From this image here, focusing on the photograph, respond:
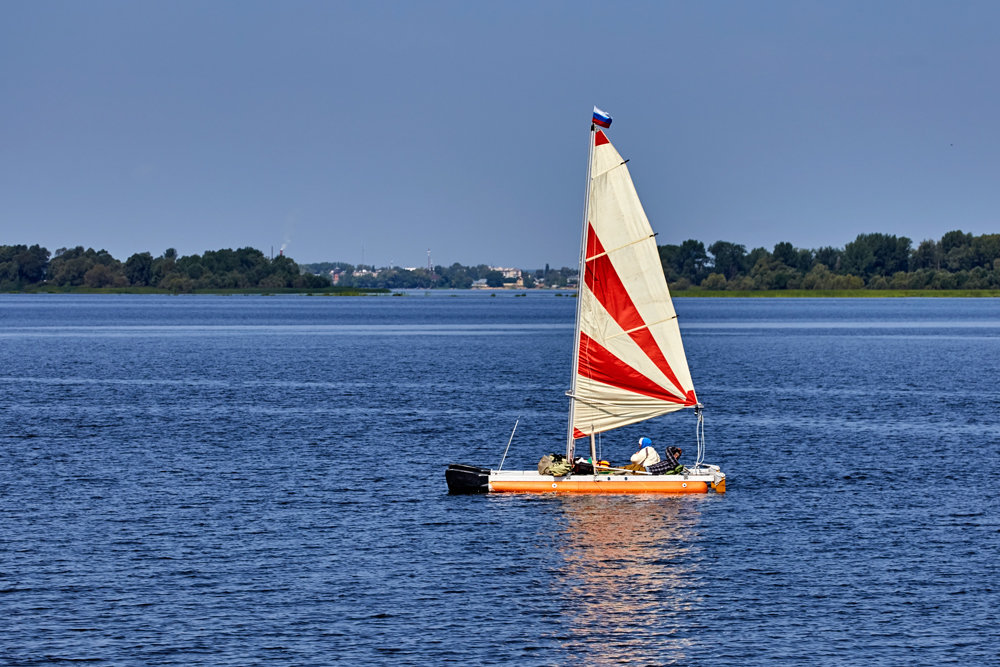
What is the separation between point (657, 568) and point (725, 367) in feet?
292

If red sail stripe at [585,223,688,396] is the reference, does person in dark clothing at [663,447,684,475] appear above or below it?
below

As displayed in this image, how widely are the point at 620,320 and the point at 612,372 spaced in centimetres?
208

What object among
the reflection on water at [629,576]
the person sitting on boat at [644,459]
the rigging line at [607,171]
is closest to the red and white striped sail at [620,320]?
the rigging line at [607,171]

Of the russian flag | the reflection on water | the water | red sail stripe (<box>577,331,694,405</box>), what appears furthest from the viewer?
red sail stripe (<box>577,331,694,405</box>)

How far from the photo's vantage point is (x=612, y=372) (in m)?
47.3

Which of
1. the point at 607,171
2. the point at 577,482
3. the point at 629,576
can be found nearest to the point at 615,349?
the point at 577,482

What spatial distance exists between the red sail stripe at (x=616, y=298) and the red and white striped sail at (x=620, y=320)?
37 millimetres

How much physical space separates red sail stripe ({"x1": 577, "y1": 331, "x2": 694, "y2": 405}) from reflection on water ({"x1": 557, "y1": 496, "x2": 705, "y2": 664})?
4154 mm

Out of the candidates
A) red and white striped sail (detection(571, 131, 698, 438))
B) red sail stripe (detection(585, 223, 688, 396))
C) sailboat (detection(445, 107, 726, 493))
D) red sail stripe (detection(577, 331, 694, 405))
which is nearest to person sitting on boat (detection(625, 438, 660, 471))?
sailboat (detection(445, 107, 726, 493))

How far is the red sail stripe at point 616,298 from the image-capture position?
151ft

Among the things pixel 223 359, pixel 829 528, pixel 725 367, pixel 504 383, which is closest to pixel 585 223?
pixel 829 528

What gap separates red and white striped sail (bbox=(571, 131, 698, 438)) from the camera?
149 feet

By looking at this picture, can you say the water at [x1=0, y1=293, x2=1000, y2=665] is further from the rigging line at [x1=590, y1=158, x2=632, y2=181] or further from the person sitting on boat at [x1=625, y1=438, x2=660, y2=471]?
the rigging line at [x1=590, y1=158, x2=632, y2=181]

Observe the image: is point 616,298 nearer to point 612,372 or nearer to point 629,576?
point 612,372
